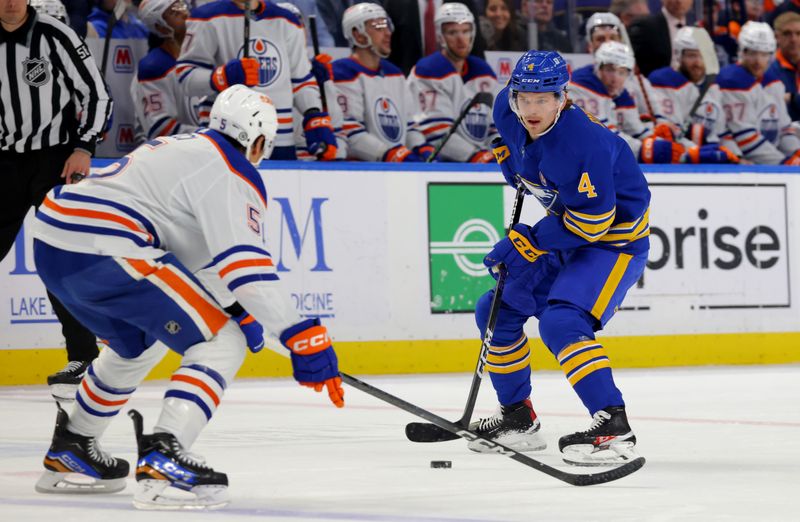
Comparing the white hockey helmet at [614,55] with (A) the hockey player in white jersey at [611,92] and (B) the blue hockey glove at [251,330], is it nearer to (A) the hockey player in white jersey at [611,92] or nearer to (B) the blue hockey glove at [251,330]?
(A) the hockey player in white jersey at [611,92]

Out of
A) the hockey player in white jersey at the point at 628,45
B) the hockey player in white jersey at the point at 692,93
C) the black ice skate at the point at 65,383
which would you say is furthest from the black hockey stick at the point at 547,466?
the hockey player in white jersey at the point at 692,93

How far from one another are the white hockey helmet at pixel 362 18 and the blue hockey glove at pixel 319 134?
681 mm

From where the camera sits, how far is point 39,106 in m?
5.80

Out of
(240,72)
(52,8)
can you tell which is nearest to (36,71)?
(52,8)

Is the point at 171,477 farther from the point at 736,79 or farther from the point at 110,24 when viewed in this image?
the point at 736,79

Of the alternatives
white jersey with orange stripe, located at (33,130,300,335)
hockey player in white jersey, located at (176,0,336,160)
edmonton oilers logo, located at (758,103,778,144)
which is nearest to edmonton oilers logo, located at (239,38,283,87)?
hockey player in white jersey, located at (176,0,336,160)

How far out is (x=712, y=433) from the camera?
15.1 ft

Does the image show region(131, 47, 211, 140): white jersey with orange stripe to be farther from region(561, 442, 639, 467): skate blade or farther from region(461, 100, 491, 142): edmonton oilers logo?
region(561, 442, 639, 467): skate blade

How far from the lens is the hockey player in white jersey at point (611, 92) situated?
8148 mm

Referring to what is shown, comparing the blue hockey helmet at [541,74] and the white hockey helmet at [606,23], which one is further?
the white hockey helmet at [606,23]

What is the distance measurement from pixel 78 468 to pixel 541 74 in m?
1.61

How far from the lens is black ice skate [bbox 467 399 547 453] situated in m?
4.25

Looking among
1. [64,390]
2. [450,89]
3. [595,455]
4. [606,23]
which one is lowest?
[64,390]

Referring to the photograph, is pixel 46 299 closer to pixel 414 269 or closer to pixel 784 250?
pixel 414 269
